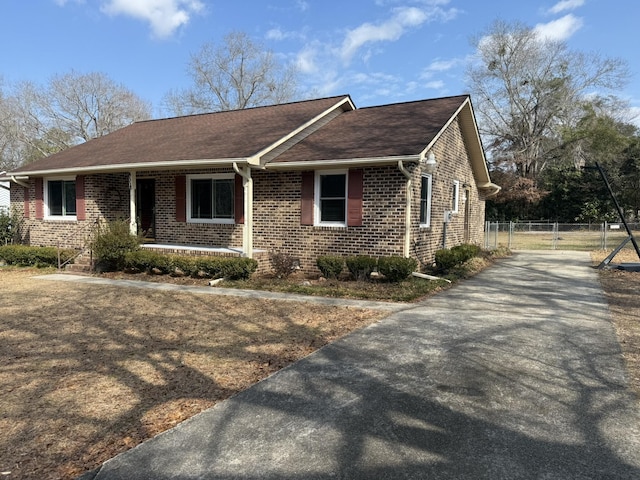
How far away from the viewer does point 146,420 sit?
3379 mm

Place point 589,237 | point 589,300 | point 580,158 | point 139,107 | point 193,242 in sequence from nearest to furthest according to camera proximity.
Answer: point 589,300 → point 193,242 → point 589,237 → point 580,158 → point 139,107

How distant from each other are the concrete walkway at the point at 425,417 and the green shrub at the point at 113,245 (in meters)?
7.88

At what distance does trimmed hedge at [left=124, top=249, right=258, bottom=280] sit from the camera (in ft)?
32.7

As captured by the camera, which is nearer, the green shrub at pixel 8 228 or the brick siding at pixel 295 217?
the brick siding at pixel 295 217

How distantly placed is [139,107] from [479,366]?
152 ft

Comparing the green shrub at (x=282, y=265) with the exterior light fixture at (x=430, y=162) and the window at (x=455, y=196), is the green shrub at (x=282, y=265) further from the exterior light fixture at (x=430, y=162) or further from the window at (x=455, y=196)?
the window at (x=455, y=196)

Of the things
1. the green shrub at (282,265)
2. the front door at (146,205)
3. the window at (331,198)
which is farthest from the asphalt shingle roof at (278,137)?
the green shrub at (282,265)

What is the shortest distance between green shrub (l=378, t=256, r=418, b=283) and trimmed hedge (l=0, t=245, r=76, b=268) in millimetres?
8727

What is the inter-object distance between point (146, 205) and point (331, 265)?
7.42 metres

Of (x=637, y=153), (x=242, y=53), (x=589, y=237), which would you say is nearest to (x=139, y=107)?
(x=242, y=53)

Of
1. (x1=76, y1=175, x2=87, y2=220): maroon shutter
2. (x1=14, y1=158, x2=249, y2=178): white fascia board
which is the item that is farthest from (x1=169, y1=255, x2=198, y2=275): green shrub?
(x1=76, y1=175, x2=87, y2=220): maroon shutter

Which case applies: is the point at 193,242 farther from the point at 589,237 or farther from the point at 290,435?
the point at 589,237

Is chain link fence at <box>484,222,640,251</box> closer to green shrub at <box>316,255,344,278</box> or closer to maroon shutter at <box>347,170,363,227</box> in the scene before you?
maroon shutter at <box>347,170,363,227</box>

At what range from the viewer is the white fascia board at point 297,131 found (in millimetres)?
10303
